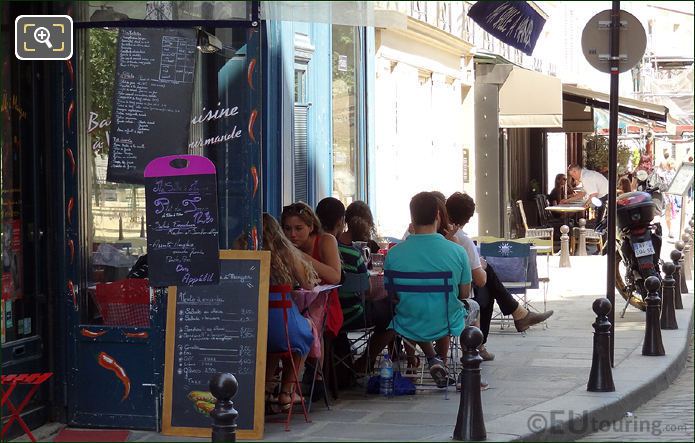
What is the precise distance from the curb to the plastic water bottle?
3.82ft

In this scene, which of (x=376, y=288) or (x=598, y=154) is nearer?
(x=376, y=288)

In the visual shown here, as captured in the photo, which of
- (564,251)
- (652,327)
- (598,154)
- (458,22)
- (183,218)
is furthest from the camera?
(598,154)

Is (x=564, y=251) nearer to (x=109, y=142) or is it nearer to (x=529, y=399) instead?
(x=529, y=399)

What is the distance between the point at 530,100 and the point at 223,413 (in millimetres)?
17303

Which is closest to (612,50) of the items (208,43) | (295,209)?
(295,209)

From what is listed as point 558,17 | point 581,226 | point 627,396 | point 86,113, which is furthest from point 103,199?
point 558,17

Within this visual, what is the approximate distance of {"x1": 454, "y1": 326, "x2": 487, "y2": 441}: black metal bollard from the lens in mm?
6984

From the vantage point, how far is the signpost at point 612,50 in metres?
9.88

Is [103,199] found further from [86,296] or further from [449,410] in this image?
[449,410]

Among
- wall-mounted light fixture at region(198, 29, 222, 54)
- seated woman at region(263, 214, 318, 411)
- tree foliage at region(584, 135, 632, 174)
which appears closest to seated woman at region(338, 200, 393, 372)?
seated woman at region(263, 214, 318, 411)

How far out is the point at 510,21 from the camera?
385 inches

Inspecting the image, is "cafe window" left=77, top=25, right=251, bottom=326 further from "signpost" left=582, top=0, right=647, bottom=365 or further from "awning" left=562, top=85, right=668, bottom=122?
"awning" left=562, top=85, right=668, bottom=122

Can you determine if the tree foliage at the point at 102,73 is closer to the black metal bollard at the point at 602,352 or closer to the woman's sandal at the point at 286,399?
the woman's sandal at the point at 286,399
